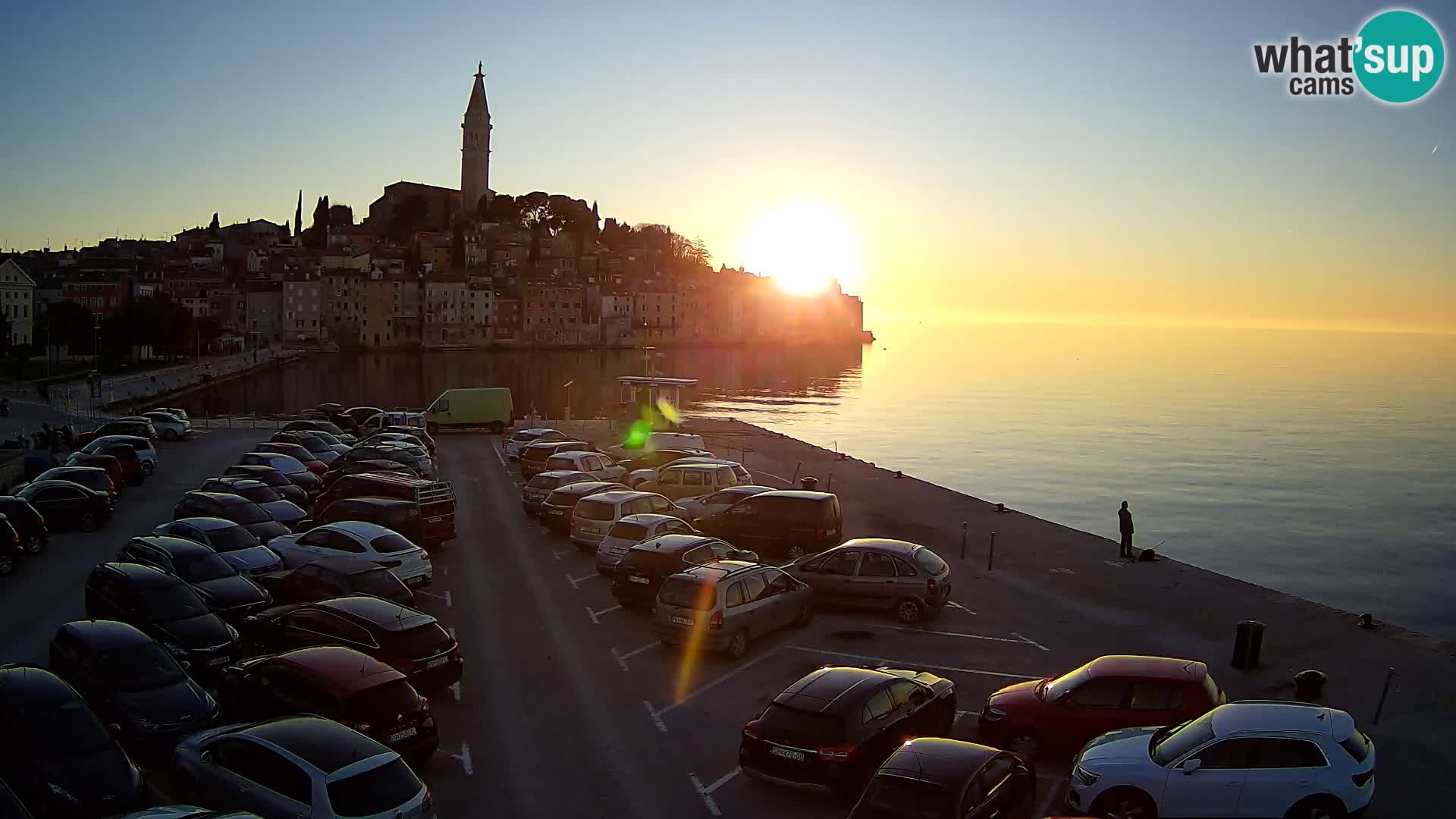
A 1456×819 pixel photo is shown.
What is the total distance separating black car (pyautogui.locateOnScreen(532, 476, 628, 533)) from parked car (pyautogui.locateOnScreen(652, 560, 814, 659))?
723 centimetres

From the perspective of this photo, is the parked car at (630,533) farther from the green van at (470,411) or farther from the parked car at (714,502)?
the green van at (470,411)

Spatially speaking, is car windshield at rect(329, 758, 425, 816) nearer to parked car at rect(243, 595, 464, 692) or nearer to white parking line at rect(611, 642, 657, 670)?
parked car at rect(243, 595, 464, 692)

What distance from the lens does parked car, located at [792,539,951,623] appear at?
16.1m

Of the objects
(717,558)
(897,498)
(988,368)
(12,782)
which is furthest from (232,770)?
(988,368)

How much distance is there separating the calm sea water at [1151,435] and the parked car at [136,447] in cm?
2528

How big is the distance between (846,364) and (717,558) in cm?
14669

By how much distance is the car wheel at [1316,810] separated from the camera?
28.3 feet

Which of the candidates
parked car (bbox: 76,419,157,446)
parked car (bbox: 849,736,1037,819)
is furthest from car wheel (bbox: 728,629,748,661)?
parked car (bbox: 76,419,157,446)

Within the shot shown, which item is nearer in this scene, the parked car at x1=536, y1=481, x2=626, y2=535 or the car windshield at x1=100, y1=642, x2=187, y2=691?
the car windshield at x1=100, y1=642, x2=187, y2=691

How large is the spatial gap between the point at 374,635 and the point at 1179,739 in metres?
8.36

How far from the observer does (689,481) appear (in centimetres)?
2511

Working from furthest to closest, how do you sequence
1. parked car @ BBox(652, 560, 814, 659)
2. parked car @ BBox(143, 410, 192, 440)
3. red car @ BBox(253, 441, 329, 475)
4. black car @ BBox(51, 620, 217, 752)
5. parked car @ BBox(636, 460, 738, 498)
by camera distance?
parked car @ BBox(143, 410, 192, 440) < red car @ BBox(253, 441, 329, 475) < parked car @ BBox(636, 460, 738, 498) < parked car @ BBox(652, 560, 814, 659) < black car @ BBox(51, 620, 217, 752)

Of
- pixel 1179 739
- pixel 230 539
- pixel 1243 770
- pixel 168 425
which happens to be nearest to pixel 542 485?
pixel 230 539

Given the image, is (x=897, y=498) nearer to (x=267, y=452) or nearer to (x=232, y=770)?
(x=267, y=452)
